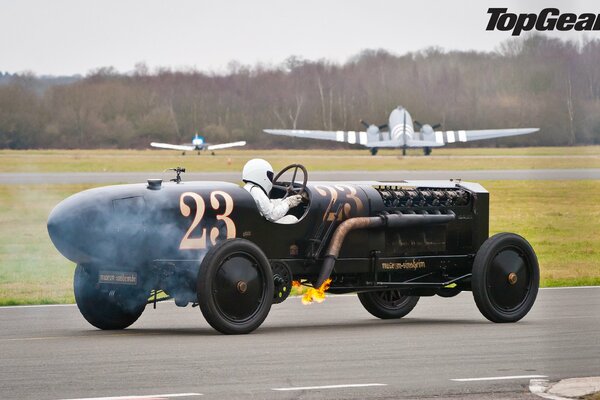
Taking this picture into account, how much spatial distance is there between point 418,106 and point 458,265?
5974 centimetres

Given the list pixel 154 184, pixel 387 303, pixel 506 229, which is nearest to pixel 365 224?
Result: pixel 387 303

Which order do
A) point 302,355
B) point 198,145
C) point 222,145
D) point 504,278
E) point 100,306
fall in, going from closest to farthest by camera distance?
1. point 302,355
2. point 100,306
3. point 504,278
4. point 222,145
5. point 198,145

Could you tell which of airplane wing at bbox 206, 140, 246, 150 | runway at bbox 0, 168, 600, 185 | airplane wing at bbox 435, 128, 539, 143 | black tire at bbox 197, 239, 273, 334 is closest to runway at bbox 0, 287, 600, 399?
black tire at bbox 197, 239, 273, 334

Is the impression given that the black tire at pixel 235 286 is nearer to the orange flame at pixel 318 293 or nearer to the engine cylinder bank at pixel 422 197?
the orange flame at pixel 318 293

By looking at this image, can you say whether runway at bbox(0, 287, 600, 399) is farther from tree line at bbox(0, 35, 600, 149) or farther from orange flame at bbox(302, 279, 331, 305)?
tree line at bbox(0, 35, 600, 149)

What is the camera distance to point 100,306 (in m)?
11.3

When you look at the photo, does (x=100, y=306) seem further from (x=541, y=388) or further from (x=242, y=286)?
(x=541, y=388)

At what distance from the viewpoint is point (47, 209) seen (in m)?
37.0

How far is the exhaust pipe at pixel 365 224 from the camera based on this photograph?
11250 millimetres

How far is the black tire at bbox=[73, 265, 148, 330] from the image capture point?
11.2 meters

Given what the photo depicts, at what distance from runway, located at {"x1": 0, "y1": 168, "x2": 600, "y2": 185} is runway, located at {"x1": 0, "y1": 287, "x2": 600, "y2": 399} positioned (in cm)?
3374

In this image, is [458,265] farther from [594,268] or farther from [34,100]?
[34,100]

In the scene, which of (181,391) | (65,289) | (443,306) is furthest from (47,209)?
(181,391)

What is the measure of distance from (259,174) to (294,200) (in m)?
0.43
